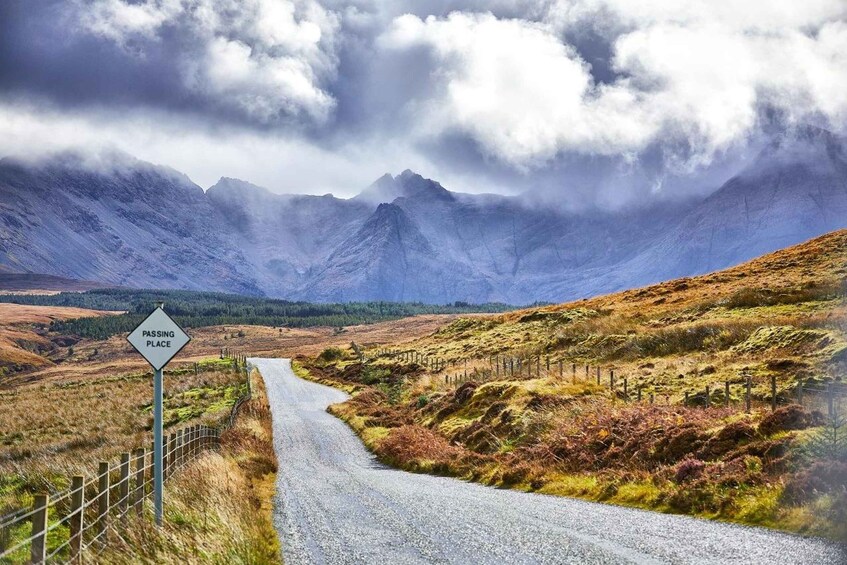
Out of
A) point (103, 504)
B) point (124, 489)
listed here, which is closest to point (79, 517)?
point (103, 504)

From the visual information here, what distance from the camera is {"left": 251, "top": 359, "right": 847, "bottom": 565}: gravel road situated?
13.0 meters

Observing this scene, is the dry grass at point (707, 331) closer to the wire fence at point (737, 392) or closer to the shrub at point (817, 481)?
the wire fence at point (737, 392)

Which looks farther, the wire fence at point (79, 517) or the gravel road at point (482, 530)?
the gravel road at point (482, 530)

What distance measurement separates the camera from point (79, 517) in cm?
1118

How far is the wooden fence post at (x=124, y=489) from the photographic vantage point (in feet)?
43.6

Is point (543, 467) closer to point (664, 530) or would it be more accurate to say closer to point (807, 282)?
point (664, 530)

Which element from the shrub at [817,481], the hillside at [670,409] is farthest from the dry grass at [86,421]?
the shrub at [817,481]

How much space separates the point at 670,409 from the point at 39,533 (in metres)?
19.8

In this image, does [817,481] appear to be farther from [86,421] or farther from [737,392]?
[86,421]

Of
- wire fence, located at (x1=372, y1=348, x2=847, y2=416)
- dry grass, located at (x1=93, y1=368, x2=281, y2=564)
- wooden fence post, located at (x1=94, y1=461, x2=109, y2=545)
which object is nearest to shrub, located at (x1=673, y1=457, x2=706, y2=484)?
wire fence, located at (x1=372, y1=348, x2=847, y2=416)

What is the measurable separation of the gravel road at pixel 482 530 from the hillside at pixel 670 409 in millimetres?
1258

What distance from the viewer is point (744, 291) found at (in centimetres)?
5491

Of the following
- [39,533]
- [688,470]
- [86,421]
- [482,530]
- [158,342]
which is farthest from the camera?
[86,421]

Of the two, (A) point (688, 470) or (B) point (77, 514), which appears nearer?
(B) point (77, 514)
